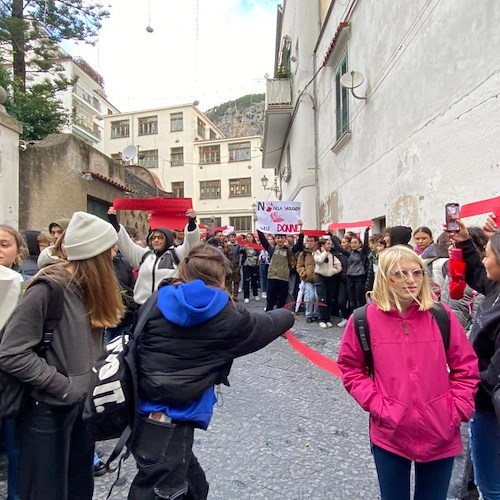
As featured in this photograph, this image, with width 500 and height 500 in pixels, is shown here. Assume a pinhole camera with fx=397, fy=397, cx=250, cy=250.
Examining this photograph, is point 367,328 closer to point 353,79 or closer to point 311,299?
point 311,299

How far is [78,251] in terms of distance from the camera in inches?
83.9

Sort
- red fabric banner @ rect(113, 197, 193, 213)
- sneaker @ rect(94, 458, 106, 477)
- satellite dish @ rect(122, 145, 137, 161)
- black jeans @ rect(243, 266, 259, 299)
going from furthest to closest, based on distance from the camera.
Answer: satellite dish @ rect(122, 145, 137, 161), black jeans @ rect(243, 266, 259, 299), red fabric banner @ rect(113, 197, 193, 213), sneaker @ rect(94, 458, 106, 477)

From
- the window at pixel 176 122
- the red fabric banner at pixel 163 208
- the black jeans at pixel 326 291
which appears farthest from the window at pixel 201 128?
the red fabric banner at pixel 163 208

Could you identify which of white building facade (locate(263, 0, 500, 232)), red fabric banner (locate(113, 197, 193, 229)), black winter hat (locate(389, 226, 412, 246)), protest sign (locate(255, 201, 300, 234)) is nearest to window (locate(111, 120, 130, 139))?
white building facade (locate(263, 0, 500, 232))

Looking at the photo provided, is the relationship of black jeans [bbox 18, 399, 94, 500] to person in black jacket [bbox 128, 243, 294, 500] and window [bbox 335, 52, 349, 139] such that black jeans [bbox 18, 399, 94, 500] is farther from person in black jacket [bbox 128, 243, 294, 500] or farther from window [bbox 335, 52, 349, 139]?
window [bbox 335, 52, 349, 139]

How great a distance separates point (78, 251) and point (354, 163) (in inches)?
326

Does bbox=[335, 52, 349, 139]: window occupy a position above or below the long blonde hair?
above

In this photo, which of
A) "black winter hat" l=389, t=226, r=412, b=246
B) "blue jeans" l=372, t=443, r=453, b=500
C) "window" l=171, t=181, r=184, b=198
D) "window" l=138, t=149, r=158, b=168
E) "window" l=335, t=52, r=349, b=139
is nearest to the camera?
"blue jeans" l=372, t=443, r=453, b=500

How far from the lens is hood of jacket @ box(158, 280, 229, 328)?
5.94 ft

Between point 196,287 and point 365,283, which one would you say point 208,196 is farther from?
point 196,287

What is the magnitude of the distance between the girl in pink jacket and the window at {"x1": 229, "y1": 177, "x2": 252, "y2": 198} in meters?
38.3

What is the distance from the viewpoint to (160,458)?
6.14 feet

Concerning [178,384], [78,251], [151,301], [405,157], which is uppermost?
[405,157]

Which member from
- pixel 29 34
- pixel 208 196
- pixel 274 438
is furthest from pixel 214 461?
pixel 208 196
